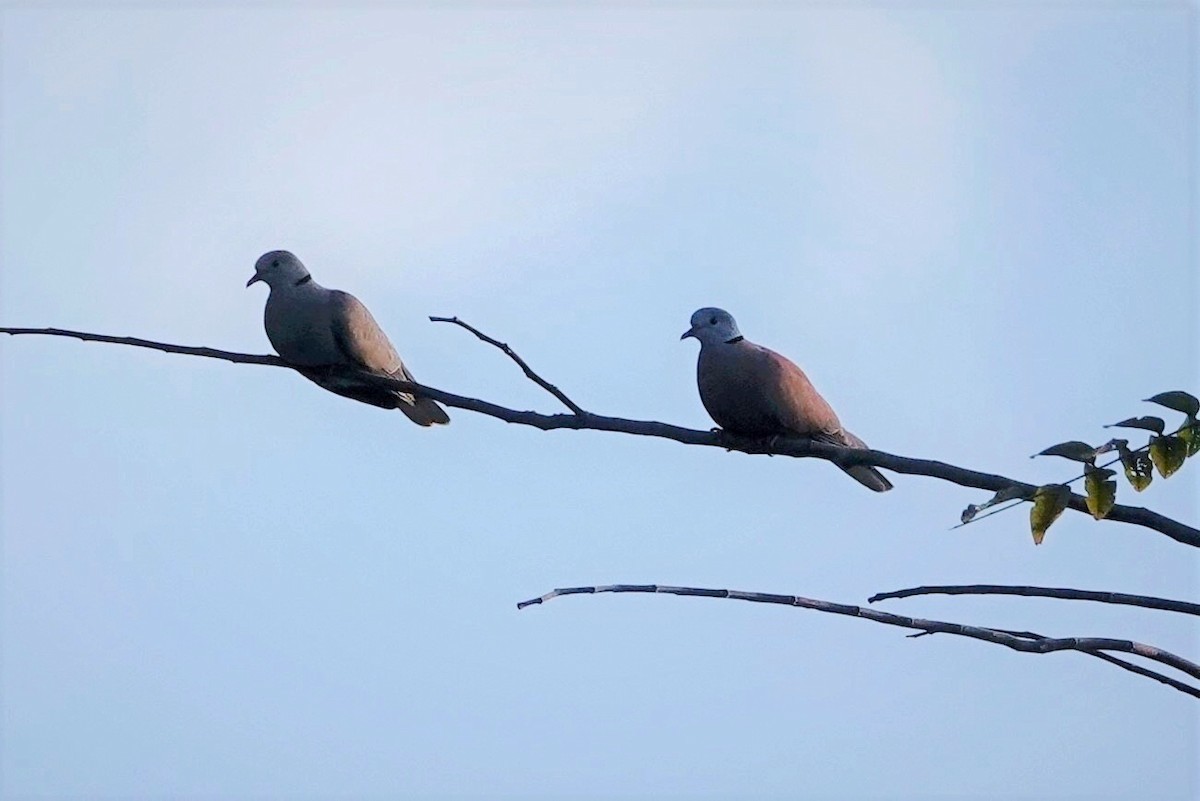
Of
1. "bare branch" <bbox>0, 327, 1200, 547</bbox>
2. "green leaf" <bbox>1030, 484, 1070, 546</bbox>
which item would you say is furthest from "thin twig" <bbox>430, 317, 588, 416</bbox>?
"green leaf" <bbox>1030, 484, 1070, 546</bbox>

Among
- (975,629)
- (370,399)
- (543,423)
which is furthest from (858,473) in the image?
(975,629)

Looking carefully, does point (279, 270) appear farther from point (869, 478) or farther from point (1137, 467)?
point (1137, 467)

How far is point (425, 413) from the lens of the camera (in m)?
5.78

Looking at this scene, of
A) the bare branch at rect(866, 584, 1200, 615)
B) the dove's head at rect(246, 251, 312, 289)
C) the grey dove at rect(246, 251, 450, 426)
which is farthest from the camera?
the dove's head at rect(246, 251, 312, 289)

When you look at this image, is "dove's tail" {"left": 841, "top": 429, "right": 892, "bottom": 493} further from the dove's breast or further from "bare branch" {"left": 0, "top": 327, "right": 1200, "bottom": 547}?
the dove's breast

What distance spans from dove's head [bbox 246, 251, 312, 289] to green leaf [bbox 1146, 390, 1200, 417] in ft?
13.2

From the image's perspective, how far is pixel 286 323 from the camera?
5.85 meters

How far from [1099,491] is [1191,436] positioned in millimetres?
210

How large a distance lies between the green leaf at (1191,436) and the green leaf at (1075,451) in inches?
6.8

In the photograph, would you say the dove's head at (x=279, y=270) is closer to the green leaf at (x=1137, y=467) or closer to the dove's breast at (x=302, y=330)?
the dove's breast at (x=302, y=330)

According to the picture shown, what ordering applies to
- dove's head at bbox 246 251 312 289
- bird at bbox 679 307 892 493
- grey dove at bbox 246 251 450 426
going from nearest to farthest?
bird at bbox 679 307 892 493
grey dove at bbox 246 251 450 426
dove's head at bbox 246 251 312 289

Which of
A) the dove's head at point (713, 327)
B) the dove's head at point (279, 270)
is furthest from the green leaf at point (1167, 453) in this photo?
the dove's head at point (279, 270)

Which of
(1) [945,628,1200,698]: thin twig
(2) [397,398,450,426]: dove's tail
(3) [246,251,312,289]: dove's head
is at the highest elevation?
(3) [246,251,312,289]: dove's head

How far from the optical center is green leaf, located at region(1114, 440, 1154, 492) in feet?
9.65
